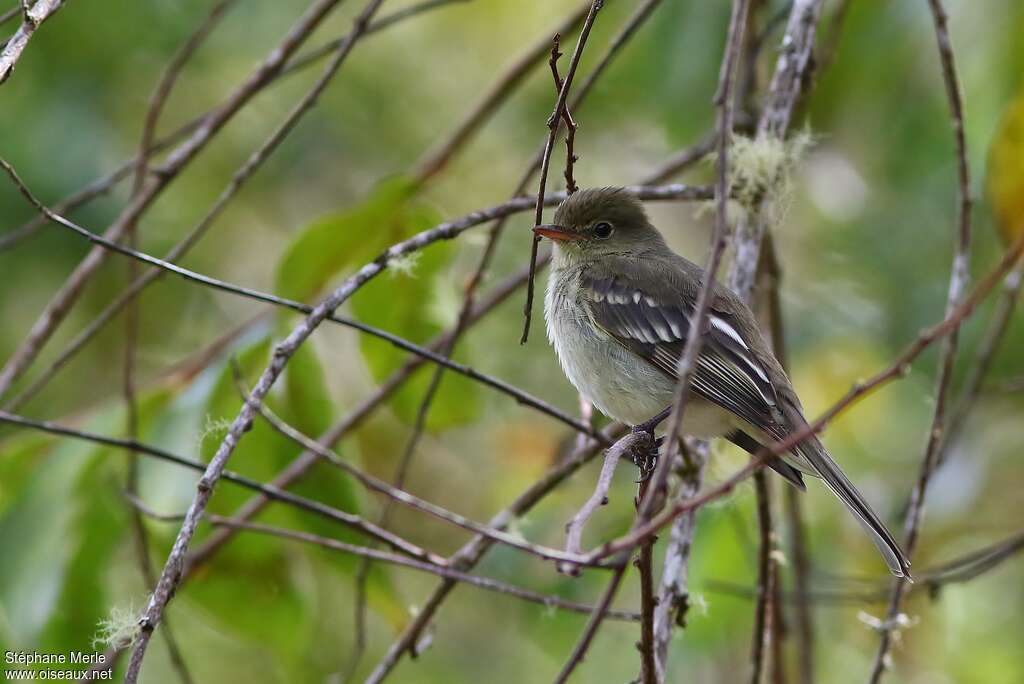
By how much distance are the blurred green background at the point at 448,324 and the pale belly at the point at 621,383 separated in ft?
1.49

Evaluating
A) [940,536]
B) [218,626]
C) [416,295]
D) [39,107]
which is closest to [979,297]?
[416,295]

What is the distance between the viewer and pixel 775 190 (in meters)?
3.60

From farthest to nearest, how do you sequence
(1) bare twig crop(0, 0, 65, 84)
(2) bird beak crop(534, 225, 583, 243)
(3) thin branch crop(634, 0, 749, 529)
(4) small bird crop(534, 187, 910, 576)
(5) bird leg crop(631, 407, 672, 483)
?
(2) bird beak crop(534, 225, 583, 243) → (4) small bird crop(534, 187, 910, 576) → (5) bird leg crop(631, 407, 672, 483) → (1) bare twig crop(0, 0, 65, 84) → (3) thin branch crop(634, 0, 749, 529)

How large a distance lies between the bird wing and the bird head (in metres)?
0.18

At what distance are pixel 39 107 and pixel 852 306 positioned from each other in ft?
13.9

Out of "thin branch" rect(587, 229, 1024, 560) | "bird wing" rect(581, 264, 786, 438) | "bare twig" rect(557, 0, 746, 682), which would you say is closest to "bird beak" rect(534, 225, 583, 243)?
"bird wing" rect(581, 264, 786, 438)

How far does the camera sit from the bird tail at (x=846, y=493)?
122 inches

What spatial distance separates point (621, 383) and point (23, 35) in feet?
7.27

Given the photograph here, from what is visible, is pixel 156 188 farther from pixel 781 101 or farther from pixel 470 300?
pixel 781 101

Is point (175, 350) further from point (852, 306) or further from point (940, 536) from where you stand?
point (940, 536)

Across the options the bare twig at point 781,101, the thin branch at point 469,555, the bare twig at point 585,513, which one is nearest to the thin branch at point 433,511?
the bare twig at point 585,513

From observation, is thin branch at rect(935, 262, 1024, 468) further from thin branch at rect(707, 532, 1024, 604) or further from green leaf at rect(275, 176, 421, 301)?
green leaf at rect(275, 176, 421, 301)

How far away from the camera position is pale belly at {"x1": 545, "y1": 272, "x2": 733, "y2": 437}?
145 inches

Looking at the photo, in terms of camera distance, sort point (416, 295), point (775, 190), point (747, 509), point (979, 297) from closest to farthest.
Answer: point (979, 297) → point (775, 190) → point (416, 295) → point (747, 509)
